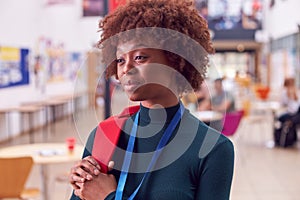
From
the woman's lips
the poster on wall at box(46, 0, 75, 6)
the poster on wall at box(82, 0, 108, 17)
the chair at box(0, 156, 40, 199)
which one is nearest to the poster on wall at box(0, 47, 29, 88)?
the poster on wall at box(46, 0, 75, 6)

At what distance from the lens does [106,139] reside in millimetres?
1165

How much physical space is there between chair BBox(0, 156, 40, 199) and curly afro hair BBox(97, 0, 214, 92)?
2.59m

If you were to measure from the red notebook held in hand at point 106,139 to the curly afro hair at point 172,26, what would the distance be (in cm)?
17

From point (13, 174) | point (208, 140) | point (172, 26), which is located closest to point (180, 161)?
point (208, 140)

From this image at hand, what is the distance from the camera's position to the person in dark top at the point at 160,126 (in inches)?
42.7

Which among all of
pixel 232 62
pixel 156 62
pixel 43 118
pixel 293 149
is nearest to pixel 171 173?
pixel 156 62

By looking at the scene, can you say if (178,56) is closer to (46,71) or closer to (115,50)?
(115,50)

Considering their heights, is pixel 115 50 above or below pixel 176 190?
above

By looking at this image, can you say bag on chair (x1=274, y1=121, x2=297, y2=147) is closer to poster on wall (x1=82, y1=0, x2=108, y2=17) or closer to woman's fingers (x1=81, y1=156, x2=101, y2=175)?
poster on wall (x1=82, y1=0, x2=108, y2=17)

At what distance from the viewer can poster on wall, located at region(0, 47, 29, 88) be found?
845 centimetres

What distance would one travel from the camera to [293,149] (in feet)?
25.6

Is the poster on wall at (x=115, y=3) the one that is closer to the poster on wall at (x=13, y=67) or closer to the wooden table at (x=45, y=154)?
the wooden table at (x=45, y=154)

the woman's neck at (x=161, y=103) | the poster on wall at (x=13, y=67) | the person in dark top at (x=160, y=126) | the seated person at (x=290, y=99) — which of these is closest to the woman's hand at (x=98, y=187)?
the person in dark top at (x=160, y=126)

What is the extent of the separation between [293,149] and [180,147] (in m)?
7.12
